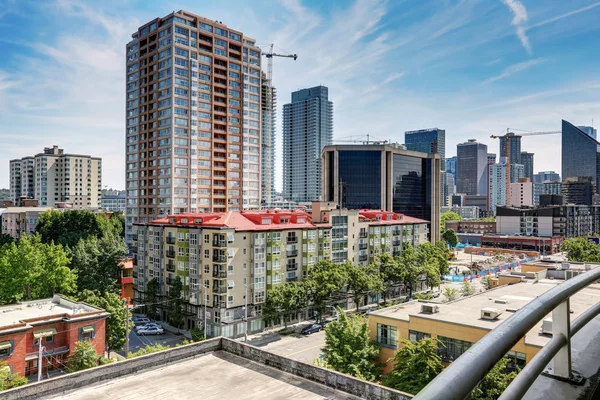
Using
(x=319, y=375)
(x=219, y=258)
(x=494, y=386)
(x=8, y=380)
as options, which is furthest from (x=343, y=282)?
(x=319, y=375)

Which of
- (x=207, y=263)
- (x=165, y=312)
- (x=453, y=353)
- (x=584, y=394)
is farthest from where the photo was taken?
(x=165, y=312)

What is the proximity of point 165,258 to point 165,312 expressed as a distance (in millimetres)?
7139

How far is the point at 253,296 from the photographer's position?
52.0 m

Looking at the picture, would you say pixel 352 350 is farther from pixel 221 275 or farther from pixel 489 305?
pixel 221 275

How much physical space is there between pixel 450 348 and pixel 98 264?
5375 centimetres

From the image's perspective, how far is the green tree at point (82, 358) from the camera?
1352 inches

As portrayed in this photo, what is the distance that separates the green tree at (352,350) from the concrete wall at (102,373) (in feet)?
55.2

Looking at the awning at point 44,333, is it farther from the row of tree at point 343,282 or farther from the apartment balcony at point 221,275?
the row of tree at point 343,282

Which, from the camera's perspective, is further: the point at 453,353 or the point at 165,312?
the point at 165,312

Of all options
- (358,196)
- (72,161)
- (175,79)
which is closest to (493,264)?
(358,196)

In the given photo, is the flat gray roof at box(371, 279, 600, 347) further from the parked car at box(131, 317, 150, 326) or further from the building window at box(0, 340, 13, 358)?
the parked car at box(131, 317, 150, 326)

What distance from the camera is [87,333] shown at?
38.2m

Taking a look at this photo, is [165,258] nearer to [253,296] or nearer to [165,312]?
[165,312]

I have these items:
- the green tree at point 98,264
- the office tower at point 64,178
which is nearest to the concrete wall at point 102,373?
the green tree at point 98,264
